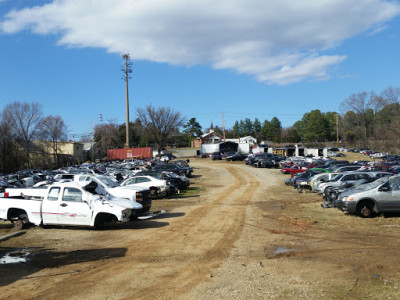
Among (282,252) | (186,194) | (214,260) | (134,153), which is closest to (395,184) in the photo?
(282,252)

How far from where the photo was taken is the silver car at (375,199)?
12.5 m

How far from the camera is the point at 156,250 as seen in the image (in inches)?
356

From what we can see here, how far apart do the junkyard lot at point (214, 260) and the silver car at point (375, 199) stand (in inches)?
15.3

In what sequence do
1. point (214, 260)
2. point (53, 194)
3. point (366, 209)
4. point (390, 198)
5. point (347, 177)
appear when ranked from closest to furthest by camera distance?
point (214, 260)
point (53, 194)
point (390, 198)
point (366, 209)
point (347, 177)

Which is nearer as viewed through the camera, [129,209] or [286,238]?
[286,238]

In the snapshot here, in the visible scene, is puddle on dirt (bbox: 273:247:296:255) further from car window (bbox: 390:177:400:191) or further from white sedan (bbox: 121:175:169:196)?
white sedan (bbox: 121:175:169:196)

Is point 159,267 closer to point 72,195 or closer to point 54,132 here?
point 72,195

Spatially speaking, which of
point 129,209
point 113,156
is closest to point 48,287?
point 129,209

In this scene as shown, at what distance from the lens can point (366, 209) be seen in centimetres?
1288

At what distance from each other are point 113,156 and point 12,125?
20.2 m

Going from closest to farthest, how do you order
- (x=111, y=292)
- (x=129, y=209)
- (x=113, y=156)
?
(x=111, y=292) → (x=129, y=209) → (x=113, y=156)

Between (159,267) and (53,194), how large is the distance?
20.4 ft

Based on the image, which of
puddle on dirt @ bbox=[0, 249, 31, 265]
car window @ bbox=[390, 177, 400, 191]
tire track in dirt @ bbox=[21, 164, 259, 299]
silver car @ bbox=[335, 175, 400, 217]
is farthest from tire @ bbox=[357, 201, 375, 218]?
puddle on dirt @ bbox=[0, 249, 31, 265]

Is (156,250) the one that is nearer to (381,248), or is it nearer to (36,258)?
(36,258)
